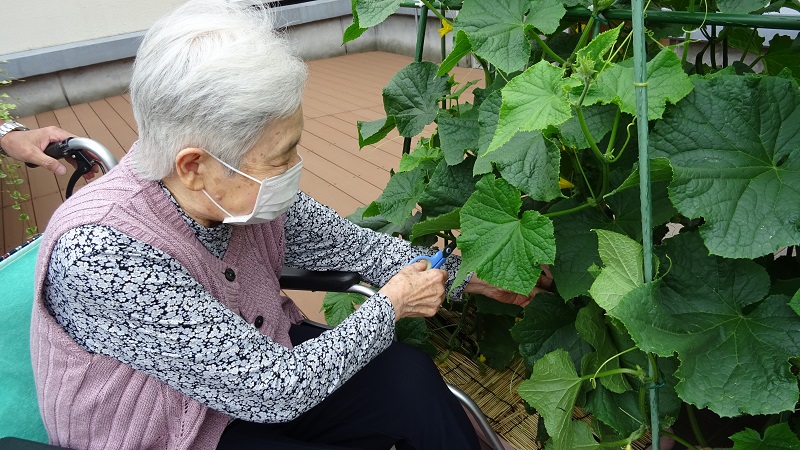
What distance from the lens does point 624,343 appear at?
45.5 inches

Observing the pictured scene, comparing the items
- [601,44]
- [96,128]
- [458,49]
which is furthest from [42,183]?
[601,44]

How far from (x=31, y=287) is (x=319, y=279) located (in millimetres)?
622

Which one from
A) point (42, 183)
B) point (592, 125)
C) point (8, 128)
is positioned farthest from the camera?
point (42, 183)

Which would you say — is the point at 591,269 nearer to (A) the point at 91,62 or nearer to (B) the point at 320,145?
(B) the point at 320,145

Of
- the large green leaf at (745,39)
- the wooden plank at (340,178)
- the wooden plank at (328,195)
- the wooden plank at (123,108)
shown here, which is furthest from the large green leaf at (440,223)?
the wooden plank at (123,108)

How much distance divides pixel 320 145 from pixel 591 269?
3.54 meters

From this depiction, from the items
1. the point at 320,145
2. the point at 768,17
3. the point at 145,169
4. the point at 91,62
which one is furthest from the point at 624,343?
the point at 91,62

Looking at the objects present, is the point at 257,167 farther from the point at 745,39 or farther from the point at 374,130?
the point at 745,39

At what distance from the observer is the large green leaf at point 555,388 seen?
1.18 meters

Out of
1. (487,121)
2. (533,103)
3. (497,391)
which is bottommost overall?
(497,391)

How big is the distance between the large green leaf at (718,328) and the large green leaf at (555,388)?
0.28 metres

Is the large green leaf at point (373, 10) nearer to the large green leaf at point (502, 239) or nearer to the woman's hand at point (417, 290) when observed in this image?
the large green leaf at point (502, 239)

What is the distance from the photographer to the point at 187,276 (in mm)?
1206

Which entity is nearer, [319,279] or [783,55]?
[783,55]
